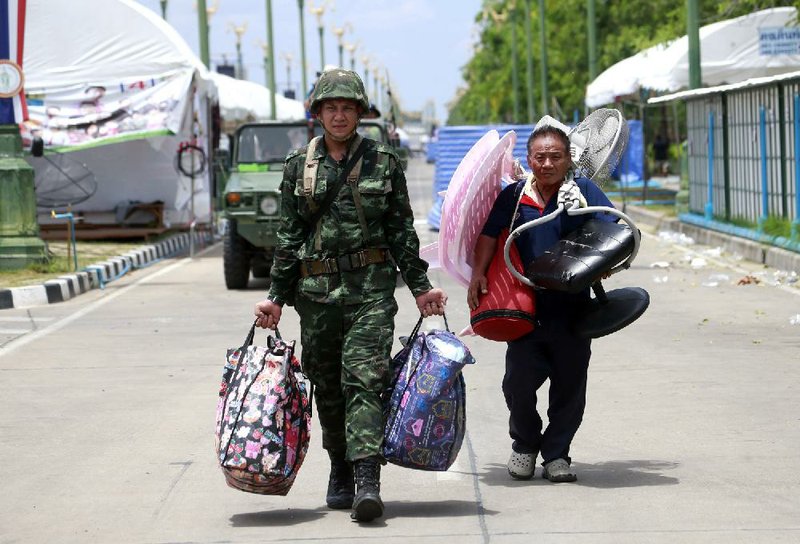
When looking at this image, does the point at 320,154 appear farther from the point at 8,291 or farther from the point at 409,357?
the point at 8,291

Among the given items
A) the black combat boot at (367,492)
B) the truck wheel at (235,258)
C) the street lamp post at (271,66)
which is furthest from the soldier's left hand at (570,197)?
the street lamp post at (271,66)

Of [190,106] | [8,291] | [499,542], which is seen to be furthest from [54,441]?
[190,106]

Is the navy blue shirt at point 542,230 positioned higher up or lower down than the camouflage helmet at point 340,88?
lower down

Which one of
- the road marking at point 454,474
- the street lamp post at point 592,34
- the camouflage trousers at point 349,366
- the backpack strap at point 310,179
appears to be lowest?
the road marking at point 454,474

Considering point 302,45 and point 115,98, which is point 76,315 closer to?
point 115,98

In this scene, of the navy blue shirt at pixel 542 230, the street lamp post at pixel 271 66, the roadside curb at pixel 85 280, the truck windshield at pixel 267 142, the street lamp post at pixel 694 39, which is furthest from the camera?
the street lamp post at pixel 271 66

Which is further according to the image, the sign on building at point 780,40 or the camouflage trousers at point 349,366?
the sign on building at point 780,40

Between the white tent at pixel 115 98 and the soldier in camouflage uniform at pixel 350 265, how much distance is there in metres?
18.0

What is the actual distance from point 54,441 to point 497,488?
273cm

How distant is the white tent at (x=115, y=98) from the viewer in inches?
958

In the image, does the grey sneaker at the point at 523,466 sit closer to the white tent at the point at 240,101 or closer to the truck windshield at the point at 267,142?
the truck windshield at the point at 267,142

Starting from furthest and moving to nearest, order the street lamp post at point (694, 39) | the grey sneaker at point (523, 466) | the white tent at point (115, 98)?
the street lamp post at point (694, 39) < the white tent at point (115, 98) < the grey sneaker at point (523, 466)

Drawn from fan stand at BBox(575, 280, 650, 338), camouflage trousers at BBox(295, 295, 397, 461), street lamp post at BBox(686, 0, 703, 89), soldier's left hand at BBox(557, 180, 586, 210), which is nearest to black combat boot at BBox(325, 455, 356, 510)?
camouflage trousers at BBox(295, 295, 397, 461)

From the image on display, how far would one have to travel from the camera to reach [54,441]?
830 centimetres
